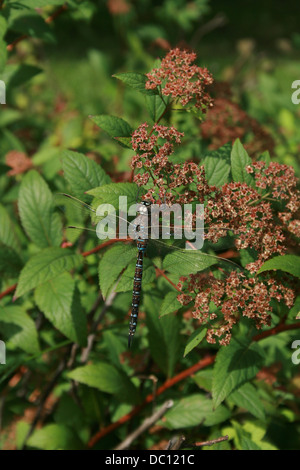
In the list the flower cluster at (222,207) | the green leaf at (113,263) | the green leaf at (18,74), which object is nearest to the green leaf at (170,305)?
the flower cluster at (222,207)

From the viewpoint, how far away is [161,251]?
182 cm

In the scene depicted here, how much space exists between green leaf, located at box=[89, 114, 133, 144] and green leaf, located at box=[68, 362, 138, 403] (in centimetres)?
111

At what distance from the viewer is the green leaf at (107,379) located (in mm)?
2135

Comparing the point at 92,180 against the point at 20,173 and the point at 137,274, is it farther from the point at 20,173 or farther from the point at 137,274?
the point at 20,173

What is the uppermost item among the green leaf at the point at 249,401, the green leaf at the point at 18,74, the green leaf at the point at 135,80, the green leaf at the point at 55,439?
the green leaf at the point at 18,74

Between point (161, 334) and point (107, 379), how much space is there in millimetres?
337

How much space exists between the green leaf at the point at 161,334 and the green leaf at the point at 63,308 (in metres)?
0.36

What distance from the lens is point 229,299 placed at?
163 centimetres

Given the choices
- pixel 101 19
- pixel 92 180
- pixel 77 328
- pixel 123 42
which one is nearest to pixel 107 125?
pixel 92 180

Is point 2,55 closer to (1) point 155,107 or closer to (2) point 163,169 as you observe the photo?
(1) point 155,107

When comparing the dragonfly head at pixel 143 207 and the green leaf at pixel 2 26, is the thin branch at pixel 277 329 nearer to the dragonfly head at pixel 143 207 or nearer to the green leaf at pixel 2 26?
the dragonfly head at pixel 143 207

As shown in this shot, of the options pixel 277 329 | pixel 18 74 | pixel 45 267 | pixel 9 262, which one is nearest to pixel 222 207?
pixel 277 329

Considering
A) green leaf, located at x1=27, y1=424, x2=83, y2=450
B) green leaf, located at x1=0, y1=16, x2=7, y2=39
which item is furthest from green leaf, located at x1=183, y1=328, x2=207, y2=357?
green leaf, located at x1=0, y1=16, x2=7, y2=39

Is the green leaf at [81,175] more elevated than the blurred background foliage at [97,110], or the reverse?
the blurred background foliage at [97,110]
